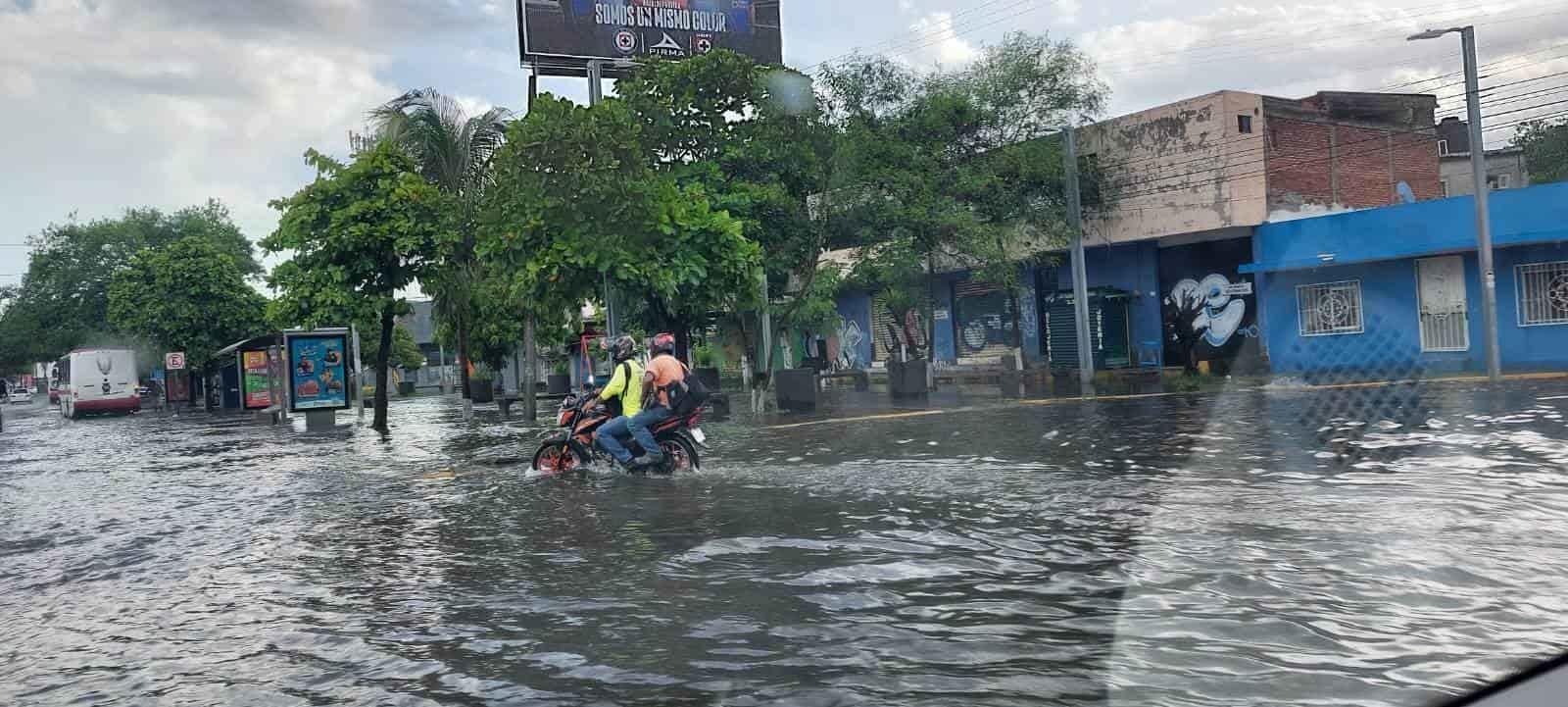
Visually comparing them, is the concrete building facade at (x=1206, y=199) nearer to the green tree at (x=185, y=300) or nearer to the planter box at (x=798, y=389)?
the planter box at (x=798, y=389)

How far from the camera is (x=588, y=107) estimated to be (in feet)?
67.8

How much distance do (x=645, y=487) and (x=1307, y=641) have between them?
781 centimetres

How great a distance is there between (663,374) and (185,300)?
4411 centimetres

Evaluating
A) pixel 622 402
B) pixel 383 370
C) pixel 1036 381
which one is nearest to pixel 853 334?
pixel 1036 381

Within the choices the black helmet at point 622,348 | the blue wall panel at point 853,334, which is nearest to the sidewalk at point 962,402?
the black helmet at point 622,348

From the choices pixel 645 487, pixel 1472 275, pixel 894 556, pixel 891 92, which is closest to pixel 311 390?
pixel 891 92

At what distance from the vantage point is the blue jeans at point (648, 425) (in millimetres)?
12750

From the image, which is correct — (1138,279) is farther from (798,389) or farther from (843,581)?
(843,581)

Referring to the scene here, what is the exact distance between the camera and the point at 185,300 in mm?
50219

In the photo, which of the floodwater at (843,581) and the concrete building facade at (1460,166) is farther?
the concrete building facade at (1460,166)

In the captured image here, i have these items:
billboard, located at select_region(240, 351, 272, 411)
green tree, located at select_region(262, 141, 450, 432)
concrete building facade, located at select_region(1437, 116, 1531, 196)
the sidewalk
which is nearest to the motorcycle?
the sidewalk

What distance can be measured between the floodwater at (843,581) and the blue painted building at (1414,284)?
41.2ft

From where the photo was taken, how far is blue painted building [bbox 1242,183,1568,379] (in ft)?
80.9

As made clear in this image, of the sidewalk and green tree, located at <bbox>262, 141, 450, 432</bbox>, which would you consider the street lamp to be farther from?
green tree, located at <bbox>262, 141, 450, 432</bbox>
